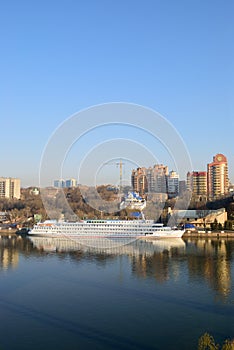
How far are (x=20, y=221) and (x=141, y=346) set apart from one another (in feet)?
38.8

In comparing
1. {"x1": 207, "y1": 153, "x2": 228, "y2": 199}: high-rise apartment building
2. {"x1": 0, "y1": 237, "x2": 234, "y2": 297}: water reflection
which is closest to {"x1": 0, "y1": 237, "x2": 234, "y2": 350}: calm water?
{"x1": 0, "y1": 237, "x2": 234, "y2": 297}: water reflection

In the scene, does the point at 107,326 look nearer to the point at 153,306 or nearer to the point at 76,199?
the point at 153,306

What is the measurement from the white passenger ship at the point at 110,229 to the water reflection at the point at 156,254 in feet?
1.17

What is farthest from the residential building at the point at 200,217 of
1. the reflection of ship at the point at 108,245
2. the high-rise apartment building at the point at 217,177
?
the high-rise apartment building at the point at 217,177

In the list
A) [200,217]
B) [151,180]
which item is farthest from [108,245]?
[151,180]

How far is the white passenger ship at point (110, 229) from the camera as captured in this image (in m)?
9.89

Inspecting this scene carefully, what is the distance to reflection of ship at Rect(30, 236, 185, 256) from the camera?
25.4ft

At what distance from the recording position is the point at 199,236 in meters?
10.3

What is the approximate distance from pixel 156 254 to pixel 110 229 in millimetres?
3163

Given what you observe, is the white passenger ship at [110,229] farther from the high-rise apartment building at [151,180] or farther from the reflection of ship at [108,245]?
the high-rise apartment building at [151,180]

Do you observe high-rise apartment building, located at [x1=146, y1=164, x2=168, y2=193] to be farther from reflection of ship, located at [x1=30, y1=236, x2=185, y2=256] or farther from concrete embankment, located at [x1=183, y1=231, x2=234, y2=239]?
reflection of ship, located at [x1=30, y1=236, x2=185, y2=256]

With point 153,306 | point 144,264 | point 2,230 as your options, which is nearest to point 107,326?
point 153,306

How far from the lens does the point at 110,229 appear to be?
10156 mm

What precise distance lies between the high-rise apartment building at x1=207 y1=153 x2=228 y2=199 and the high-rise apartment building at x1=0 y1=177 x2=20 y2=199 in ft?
37.2
